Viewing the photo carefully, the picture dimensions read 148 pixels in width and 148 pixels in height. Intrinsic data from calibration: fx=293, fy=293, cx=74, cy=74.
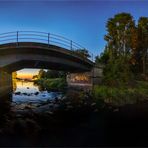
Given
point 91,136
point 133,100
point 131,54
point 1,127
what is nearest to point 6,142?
point 1,127

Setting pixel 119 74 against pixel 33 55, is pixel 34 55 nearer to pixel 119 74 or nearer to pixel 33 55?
pixel 33 55

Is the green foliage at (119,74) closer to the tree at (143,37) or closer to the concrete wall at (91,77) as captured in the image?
the concrete wall at (91,77)

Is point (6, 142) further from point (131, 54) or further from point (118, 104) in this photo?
point (131, 54)

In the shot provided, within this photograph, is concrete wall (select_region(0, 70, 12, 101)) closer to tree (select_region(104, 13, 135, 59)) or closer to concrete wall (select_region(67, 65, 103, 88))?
concrete wall (select_region(67, 65, 103, 88))

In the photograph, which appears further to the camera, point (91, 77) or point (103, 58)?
point (103, 58)

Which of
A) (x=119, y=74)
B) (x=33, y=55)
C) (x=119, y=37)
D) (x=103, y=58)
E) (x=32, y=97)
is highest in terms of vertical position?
(x=119, y=37)

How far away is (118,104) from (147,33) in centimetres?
2026

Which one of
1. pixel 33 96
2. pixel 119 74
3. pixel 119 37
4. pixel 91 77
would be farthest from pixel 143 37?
pixel 33 96

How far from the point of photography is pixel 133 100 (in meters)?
42.8

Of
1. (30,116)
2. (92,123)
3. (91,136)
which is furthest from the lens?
(30,116)

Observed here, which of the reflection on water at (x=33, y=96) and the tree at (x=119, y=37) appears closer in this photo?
the reflection on water at (x=33, y=96)

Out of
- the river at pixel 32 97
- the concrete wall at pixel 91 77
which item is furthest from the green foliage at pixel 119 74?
the river at pixel 32 97

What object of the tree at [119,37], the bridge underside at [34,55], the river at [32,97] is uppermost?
the tree at [119,37]

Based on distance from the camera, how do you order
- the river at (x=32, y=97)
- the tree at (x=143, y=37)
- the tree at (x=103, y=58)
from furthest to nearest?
the tree at (x=103, y=58) → the tree at (x=143, y=37) → the river at (x=32, y=97)
